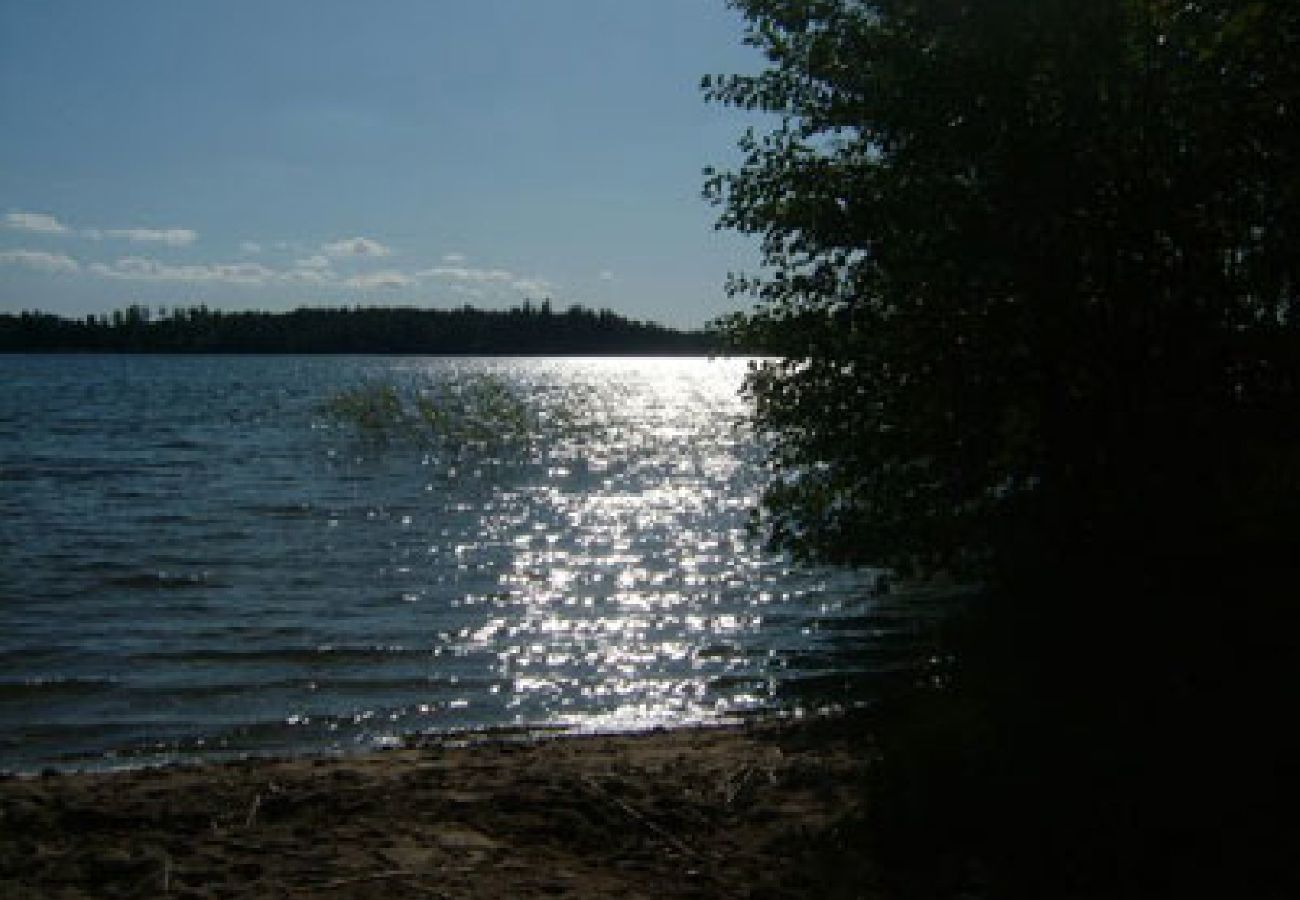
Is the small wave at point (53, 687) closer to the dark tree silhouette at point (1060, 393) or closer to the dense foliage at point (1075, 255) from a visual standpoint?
the dark tree silhouette at point (1060, 393)

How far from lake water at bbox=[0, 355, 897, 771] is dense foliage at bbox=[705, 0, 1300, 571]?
3.80 m

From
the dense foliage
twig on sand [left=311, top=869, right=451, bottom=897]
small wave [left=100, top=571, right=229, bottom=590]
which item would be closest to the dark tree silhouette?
the dense foliage

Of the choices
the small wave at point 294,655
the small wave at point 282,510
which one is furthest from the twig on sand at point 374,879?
the small wave at point 282,510

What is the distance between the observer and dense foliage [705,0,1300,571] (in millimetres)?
8766

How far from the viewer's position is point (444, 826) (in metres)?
7.17

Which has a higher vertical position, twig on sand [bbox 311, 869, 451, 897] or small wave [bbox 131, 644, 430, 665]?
twig on sand [bbox 311, 869, 451, 897]

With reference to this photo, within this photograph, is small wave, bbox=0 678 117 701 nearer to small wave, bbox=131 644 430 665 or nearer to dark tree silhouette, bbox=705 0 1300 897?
small wave, bbox=131 644 430 665

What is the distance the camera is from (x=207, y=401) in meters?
85.4

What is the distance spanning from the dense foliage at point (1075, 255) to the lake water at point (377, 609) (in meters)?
3.80

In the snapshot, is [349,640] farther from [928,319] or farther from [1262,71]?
[1262,71]

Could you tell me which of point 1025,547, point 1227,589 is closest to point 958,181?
point 1025,547

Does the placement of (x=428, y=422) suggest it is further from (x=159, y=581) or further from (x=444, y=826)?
(x=444, y=826)

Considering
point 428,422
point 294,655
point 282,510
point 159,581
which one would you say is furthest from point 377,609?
point 428,422

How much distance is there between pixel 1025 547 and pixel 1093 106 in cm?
358
